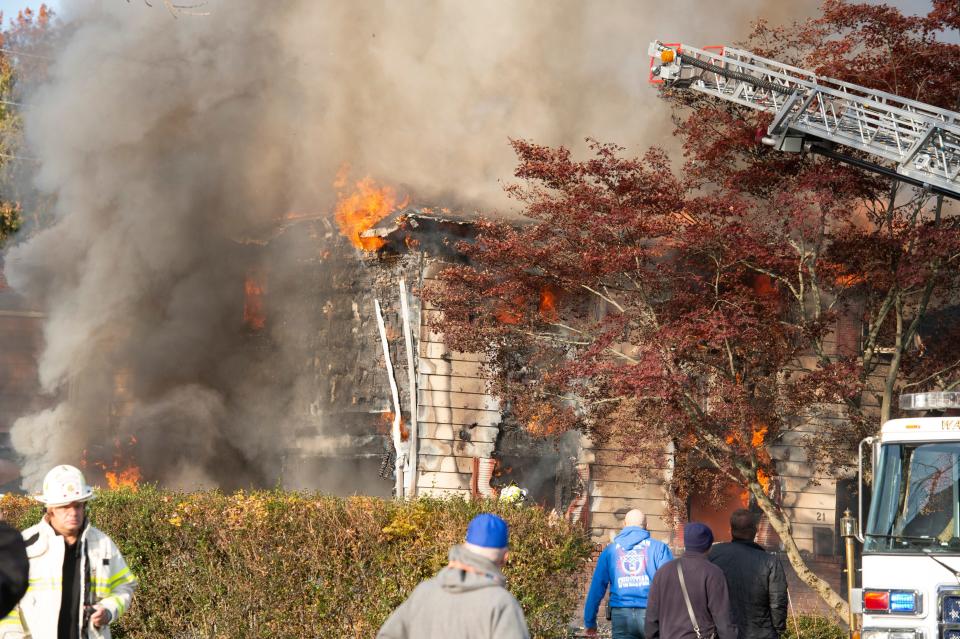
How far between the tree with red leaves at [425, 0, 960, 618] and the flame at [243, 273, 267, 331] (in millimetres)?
9713

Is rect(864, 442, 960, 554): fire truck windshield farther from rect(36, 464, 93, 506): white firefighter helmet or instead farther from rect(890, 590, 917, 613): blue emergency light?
rect(36, 464, 93, 506): white firefighter helmet

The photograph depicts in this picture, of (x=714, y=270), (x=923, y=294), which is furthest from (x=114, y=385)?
(x=923, y=294)

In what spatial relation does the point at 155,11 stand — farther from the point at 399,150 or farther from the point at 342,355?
the point at 342,355

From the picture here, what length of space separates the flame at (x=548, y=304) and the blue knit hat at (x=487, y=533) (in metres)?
9.95

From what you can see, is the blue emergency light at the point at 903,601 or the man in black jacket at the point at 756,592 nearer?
the blue emergency light at the point at 903,601

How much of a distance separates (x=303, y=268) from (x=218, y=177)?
9.52ft

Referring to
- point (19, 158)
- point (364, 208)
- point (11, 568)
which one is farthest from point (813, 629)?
point (19, 158)

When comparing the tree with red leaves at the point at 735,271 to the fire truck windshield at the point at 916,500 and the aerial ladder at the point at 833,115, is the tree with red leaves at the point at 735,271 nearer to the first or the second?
the aerial ladder at the point at 833,115

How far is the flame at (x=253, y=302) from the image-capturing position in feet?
77.4

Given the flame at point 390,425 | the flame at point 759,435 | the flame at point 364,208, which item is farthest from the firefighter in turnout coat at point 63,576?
the flame at point 364,208

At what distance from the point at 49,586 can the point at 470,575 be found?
226 cm

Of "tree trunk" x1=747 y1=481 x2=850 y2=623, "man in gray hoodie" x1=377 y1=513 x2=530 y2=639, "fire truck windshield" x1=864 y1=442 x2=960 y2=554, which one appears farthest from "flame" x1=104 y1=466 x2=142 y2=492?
"man in gray hoodie" x1=377 y1=513 x2=530 y2=639

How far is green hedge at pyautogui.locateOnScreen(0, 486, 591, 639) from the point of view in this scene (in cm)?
859

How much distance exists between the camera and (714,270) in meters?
13.5
